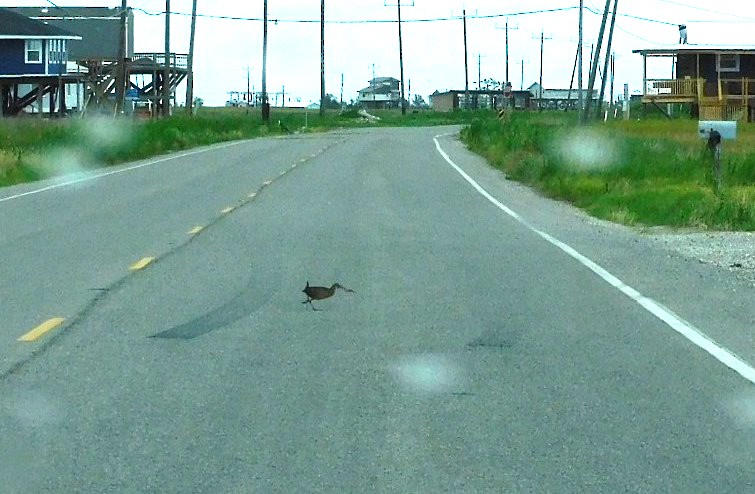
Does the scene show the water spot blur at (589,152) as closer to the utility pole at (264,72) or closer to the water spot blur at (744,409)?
the water spot blur at (744,409)

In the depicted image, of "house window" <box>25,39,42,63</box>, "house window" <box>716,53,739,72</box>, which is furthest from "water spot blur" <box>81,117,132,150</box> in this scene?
"house window" <box>716,53,739,72</box>

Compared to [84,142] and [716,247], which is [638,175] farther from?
[84,142]

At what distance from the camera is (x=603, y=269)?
52.6 ft

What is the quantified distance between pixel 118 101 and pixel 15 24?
20.3 m

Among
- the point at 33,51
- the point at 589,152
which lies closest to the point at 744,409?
the point at 589,152

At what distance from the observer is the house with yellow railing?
66.4m

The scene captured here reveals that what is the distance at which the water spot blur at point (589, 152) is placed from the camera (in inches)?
1275

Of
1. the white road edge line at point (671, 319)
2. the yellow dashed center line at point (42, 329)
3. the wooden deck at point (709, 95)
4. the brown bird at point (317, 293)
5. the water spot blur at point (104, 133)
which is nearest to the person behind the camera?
the white road edge line at point (671, 319)

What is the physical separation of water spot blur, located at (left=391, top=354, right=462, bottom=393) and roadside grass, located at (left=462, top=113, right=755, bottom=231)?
39.7ft

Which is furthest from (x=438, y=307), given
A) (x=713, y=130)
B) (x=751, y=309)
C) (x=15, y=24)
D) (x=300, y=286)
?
(x=15, y=24)

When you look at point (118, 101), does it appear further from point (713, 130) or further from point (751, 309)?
point (751, 309)

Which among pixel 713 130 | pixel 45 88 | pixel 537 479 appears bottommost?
pixel 537 479

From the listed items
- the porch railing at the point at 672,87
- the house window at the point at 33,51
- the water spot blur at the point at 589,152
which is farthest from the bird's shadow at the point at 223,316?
the house window at the point at 33,51

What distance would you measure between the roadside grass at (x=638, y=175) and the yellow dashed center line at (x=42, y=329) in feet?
40.3
